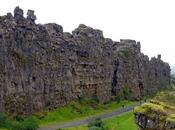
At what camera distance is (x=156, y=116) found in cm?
2634

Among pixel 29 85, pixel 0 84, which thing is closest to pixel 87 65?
pixel 29 85

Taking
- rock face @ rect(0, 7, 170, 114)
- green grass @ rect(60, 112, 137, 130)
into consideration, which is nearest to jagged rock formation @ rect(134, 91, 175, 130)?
green grass @ rect(60, 112, 137, 130)

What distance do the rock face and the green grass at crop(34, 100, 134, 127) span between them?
7.50 feet

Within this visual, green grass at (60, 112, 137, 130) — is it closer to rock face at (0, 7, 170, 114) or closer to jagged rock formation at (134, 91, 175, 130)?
rock face at (0, 7, 170, 114)

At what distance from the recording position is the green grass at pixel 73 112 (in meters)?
94.5

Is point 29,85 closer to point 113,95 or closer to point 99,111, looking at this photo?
point 99,111

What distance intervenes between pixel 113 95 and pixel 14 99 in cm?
5706

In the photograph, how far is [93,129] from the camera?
250ft

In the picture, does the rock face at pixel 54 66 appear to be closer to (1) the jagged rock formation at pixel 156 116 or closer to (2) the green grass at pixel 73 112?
(2) the green grass at pixel 73 112

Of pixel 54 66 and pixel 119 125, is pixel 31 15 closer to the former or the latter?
A: pixel 54 66

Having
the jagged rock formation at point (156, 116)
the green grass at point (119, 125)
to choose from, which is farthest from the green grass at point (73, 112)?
the jagged rock formation at point (156, 116)

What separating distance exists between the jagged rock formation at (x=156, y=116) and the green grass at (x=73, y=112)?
206ft

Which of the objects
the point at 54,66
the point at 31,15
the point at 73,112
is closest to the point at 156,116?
the point at 31,15

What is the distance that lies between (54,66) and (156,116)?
80754mm
